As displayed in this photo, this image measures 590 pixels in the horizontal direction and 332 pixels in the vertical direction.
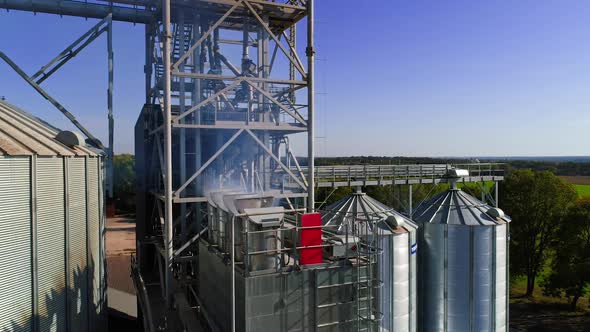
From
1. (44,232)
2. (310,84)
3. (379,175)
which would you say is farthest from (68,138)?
(379,175)

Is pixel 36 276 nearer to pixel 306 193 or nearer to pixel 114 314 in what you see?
pixel 306 193

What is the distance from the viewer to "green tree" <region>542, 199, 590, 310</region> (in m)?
28.3

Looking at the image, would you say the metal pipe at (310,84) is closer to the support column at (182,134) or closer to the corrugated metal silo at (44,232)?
the support column at (182,134)

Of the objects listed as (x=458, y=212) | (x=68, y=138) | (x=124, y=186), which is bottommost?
(x=124, y=186)

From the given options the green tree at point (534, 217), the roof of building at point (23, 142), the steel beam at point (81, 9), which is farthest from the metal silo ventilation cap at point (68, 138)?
the green tree at point (534, 217)

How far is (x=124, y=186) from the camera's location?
77.7 m

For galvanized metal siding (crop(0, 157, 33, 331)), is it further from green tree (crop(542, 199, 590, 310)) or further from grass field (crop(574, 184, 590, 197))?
grass field (crop(574, 184, 590, 197))

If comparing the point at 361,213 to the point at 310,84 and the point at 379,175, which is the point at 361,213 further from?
the point at 379,175

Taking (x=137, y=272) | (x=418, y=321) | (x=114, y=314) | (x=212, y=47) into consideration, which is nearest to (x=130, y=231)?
(x=114, y=314)

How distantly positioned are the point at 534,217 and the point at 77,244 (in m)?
35.3

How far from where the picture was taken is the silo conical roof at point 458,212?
15.2m

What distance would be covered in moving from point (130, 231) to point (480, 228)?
215 feet

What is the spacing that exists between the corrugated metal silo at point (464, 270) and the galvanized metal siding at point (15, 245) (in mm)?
13142

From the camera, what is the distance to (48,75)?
60.6ft
